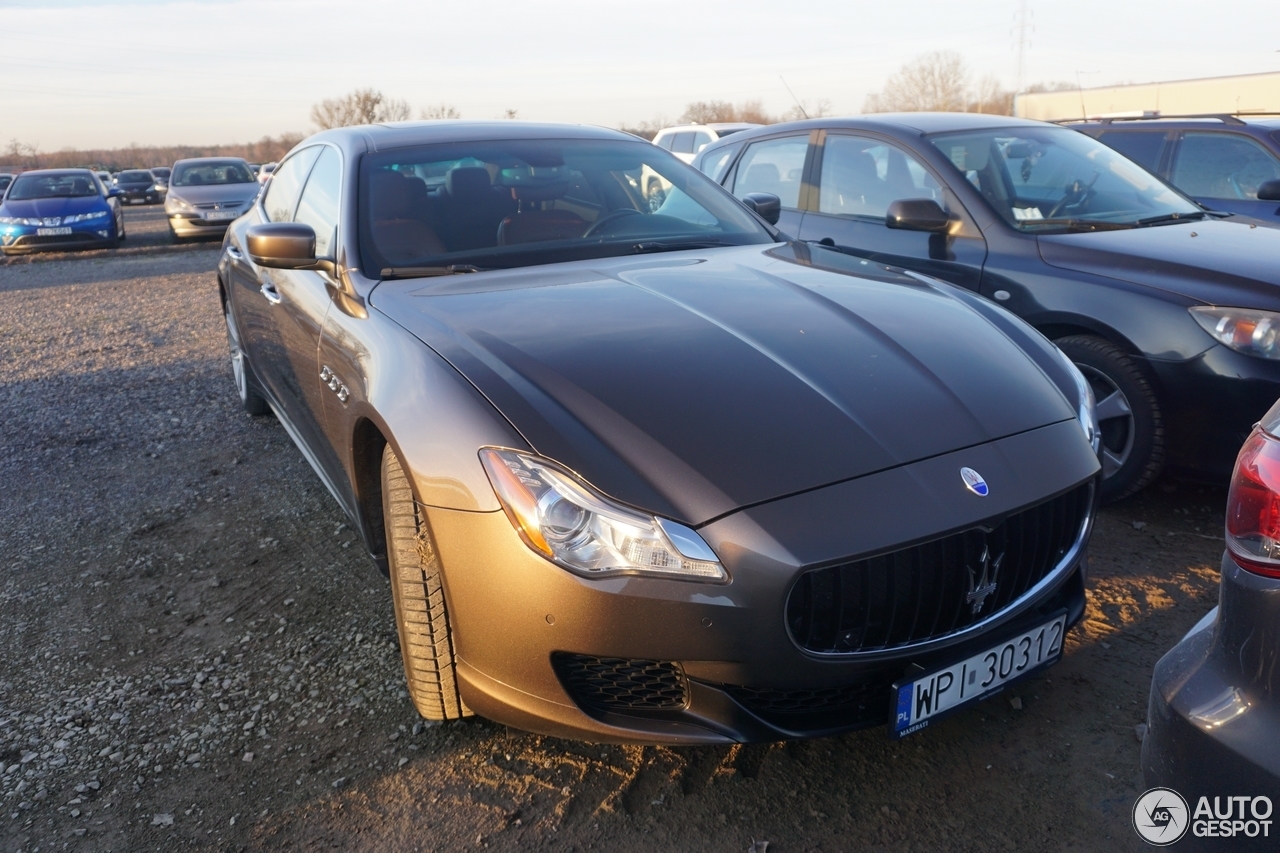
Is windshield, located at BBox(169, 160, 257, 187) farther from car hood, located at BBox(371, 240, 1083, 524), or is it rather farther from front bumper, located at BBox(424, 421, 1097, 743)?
front bumper, located at BBox(424, 421, 1097, 743)

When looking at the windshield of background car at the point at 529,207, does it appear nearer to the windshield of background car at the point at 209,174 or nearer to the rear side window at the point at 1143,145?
the rear side window at the point at 1143,145

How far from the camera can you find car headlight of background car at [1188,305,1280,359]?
322cm

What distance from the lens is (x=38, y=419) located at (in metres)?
5.66

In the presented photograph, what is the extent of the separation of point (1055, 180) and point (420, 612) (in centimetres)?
369

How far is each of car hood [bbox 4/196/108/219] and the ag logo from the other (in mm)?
17923

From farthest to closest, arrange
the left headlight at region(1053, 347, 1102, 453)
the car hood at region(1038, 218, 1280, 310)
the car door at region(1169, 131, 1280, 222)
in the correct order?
the car door at region(1169, 131, 1280, 222) → the car hood at region(1038, 218, 1280, 310) → the left headlight at region(1053, 347, 1102, 453)

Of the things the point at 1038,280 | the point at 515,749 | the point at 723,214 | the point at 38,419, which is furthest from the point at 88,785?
the point at 38,419

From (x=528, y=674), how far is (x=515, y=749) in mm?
509

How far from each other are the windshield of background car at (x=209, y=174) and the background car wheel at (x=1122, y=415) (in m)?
16.6

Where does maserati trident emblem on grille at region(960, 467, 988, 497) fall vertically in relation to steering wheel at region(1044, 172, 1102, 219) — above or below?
below

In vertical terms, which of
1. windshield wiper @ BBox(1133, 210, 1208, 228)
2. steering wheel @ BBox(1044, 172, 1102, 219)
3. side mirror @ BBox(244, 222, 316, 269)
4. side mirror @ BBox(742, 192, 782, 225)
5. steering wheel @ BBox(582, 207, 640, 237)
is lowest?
windshield wiper @ BBox(1133, 210, 1208, 228)

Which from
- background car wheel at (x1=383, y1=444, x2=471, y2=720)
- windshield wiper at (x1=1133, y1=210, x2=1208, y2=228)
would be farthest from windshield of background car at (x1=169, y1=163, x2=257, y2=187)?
background car wheel at (x1=383, y1=444, x2=471, y2=720)

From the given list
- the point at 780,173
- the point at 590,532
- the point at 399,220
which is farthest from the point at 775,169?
the point at 590,532

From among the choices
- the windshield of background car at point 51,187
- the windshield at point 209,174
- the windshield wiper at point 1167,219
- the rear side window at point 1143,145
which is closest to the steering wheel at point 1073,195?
the windshield wiper at point 1167,219
